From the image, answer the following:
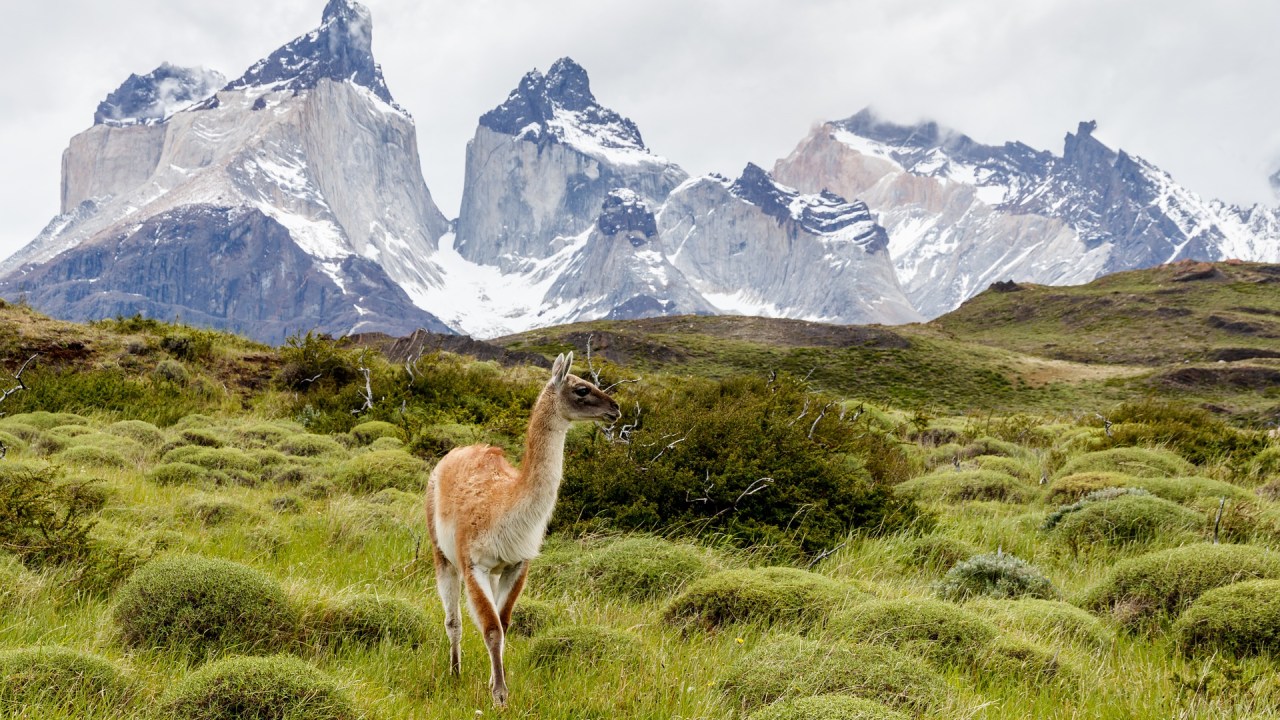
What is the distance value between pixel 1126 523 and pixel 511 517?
25.2ft

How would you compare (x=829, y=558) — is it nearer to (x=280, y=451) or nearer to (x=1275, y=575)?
(x=1275, y=575)

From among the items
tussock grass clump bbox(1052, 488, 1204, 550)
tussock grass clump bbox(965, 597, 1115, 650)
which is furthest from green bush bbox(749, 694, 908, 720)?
tussock grass clump bbox(1052, 488, 1204, 550)

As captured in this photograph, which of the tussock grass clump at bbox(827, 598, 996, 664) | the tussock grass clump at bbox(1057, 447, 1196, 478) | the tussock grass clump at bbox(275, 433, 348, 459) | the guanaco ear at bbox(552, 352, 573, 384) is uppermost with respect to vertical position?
the guanaco ear at bbox(552, 352, 573, 384)

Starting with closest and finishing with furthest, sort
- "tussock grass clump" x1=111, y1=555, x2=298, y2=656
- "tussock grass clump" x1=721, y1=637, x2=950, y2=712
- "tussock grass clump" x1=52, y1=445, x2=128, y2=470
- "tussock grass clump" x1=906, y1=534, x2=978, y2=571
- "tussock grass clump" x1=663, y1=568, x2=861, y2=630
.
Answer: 1. "tussock grass clump" x1=721, y1=637, x2=950, y2=712
2. "tussock grass clump" x1=111, y1=555, x2=298, y2=656
3. "tussock grass clump" x1=663, y1=568, x2=861, y2=630
4. "tussock grass clump" x1=906, y1=534, x2=978, y2=571
5. "tussock grass clump" x1=52, y1=445, x2=128, y2=470

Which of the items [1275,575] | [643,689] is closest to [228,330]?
[643,689]

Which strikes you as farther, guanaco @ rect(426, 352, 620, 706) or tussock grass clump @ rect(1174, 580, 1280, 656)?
tussock grass clump @ rect(1174, 580, 1280, 656)

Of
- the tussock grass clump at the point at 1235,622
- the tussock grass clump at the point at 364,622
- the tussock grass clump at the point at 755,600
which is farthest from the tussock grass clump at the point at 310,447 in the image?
the tussock grass clump at the point at 1235,622

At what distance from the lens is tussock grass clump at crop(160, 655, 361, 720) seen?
4.07m

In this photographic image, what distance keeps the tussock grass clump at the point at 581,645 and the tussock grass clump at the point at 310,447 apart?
9088 millimetres

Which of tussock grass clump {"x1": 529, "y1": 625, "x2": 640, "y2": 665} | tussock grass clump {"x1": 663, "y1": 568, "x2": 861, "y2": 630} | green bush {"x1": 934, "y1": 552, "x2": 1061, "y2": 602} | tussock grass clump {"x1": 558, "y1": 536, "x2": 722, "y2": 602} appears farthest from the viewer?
green bush {"x1": 934, "y1": 552, "x2": 1061, "y2": 602}

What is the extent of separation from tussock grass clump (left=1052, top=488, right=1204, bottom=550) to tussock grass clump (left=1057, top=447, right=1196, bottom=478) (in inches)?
142

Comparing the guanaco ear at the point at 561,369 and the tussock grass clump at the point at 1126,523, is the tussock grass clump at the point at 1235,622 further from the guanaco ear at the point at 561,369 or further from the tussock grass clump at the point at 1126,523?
the guanaco ear at the point at 561,369

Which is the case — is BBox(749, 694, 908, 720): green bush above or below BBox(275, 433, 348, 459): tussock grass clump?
above

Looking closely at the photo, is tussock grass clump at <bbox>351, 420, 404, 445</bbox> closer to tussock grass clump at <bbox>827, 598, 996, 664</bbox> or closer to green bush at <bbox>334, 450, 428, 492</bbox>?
green bush at <bbox>334, 450, 428, 492</bbox>
